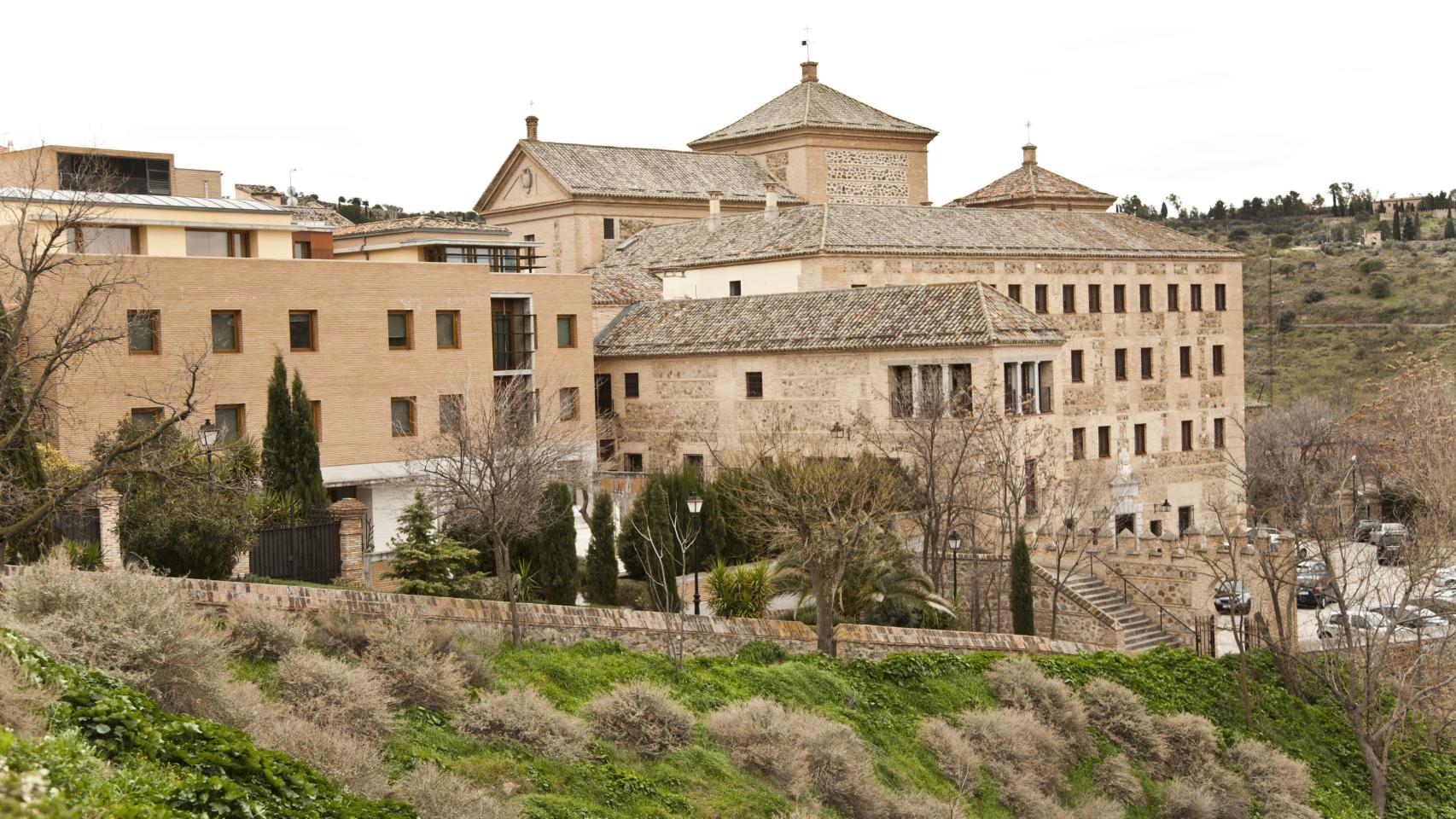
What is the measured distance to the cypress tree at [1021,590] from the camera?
85.7 ft

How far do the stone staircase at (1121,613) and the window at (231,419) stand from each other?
15.9m

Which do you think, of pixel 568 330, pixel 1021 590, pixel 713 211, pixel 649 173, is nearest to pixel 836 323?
pixel 568 330

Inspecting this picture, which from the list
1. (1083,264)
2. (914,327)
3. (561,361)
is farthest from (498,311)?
(1083,264)

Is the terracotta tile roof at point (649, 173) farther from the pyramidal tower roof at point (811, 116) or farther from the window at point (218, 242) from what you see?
the window at point (218, 242)

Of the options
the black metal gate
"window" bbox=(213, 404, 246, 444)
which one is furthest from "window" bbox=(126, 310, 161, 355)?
the black metal gate

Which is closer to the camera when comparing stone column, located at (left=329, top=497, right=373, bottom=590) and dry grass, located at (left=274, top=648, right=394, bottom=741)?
dry grass, located at (left=274, top=648, right=394, bottom=741)

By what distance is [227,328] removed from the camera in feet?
95.1

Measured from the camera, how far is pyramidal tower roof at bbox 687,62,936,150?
49.7 metres

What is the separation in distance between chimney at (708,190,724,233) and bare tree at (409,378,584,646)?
13658 millimetres

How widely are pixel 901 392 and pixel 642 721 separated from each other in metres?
17.7

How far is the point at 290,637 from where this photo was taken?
1450 cm

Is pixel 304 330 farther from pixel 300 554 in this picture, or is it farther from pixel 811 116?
pixel 811 116

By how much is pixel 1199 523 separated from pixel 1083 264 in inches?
325

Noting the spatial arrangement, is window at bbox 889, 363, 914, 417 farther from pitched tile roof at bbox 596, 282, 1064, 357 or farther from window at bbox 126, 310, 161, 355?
window at bbox 126, 310, 161, 355
